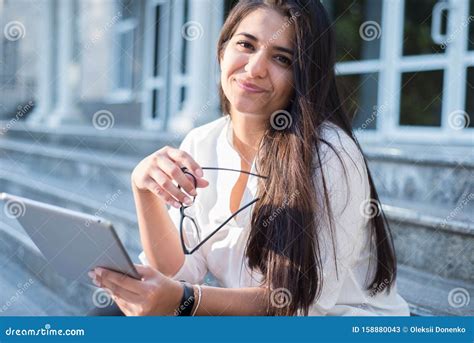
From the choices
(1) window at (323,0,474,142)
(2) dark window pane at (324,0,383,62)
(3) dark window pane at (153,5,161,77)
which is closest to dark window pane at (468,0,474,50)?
(1) window at (323,0,474,142)

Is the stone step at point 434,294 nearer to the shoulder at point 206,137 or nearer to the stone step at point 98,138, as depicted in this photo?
the shoulder at point 206,137

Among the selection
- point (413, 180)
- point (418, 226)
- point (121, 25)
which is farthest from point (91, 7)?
point (418, 226)

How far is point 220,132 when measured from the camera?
137cm

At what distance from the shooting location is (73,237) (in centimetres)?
100

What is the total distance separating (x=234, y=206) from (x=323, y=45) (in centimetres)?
37

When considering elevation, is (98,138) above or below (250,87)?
below

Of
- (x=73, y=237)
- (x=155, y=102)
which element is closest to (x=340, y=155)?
(x=73, y=237)

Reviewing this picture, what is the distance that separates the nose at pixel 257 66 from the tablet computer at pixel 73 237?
0.45 metres

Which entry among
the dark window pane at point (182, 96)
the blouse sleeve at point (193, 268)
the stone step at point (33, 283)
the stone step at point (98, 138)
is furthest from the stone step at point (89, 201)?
the dark window pane at point (182, 96)

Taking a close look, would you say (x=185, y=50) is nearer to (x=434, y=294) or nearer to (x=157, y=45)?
(x=157, y=45)

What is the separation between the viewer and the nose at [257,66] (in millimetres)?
1196

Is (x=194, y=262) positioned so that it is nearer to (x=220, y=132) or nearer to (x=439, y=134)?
(x=220, y=132)

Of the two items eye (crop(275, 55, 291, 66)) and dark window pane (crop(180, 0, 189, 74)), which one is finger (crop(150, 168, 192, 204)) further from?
dark window pane (crop(180, 0, 189, 74))

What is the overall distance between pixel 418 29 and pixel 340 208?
264 cm
